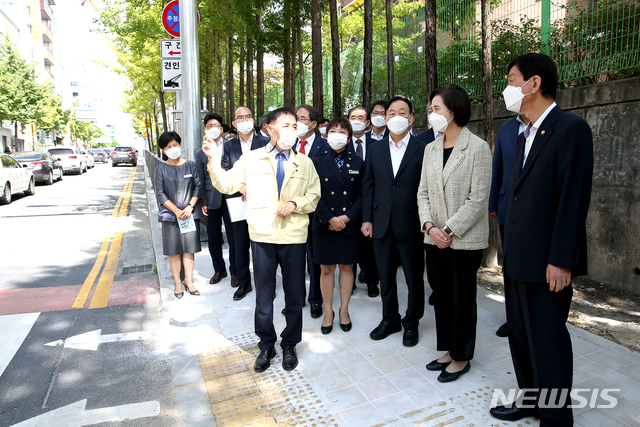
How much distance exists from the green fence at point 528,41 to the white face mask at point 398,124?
322 centimetres

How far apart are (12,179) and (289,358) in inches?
592

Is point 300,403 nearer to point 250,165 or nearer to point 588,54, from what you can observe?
point 250,165

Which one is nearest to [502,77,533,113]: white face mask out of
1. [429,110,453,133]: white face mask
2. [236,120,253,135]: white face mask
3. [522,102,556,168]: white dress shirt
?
[522,102,556,168]: white dress shirt

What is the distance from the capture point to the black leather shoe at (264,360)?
3846mm

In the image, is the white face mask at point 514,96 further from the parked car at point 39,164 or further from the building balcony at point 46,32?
the building balcony at point 46,32

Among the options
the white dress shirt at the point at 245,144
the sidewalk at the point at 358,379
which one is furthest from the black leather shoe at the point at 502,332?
the white dress shirt at the point at 245,144

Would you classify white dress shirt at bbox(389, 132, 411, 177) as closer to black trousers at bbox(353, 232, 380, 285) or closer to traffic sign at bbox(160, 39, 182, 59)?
black trousers at bbox(353, 232, 380, 285)

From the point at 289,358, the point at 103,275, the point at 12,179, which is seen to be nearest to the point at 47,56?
the point at 12,179

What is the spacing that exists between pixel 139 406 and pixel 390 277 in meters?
2.40

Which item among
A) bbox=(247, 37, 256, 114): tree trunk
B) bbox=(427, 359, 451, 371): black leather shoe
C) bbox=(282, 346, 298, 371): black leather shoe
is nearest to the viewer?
bbox=(427, 359, 451, 371): black leather shoe

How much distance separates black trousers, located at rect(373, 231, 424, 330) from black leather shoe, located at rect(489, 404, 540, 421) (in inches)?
47.3

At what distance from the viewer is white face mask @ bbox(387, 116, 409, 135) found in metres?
4.18

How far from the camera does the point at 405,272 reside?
423 cm

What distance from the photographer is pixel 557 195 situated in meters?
2.69
